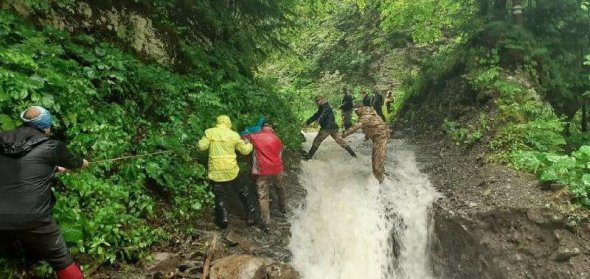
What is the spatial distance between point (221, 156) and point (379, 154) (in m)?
4.89

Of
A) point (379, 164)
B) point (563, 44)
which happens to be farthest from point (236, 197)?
point (563, 44)

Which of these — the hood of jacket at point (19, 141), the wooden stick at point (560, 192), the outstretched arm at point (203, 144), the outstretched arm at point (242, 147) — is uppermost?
the hood of jacket at point (19, 141)

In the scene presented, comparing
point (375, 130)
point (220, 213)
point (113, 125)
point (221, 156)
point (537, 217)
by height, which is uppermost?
point (113, 125)

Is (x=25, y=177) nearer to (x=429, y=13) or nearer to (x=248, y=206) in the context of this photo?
(x=248, y=206)

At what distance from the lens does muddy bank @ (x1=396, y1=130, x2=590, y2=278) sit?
26.0 ft

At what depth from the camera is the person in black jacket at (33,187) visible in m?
4.49

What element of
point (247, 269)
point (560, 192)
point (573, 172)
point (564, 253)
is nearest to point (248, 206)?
point (247, 269)

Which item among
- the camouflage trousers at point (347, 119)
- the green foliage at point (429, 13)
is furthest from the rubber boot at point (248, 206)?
the green foliage at point (429, 13)

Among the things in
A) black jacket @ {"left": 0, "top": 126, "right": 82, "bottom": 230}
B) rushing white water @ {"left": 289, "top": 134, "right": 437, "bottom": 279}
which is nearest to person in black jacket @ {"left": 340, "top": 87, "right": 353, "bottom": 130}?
rushing white water @ {"left": 289, "top": 134, "right": 437, "bottom": 279}

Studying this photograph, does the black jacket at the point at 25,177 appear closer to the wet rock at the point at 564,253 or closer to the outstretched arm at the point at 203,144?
the outstretched arm at the point at 203,144

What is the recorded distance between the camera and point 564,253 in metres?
7.77

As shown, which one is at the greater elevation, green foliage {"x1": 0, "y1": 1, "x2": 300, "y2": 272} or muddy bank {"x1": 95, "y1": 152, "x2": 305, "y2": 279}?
green foliage {"x1": 0, "y1": 1, "x2": 300, "y2": 272}

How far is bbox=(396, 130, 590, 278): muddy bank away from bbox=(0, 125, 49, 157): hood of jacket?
26.8ft

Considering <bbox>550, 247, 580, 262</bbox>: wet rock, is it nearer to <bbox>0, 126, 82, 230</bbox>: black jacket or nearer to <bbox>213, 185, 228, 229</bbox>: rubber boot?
<bbox>213, 185, 228, 229</bbox>: rubber boot
